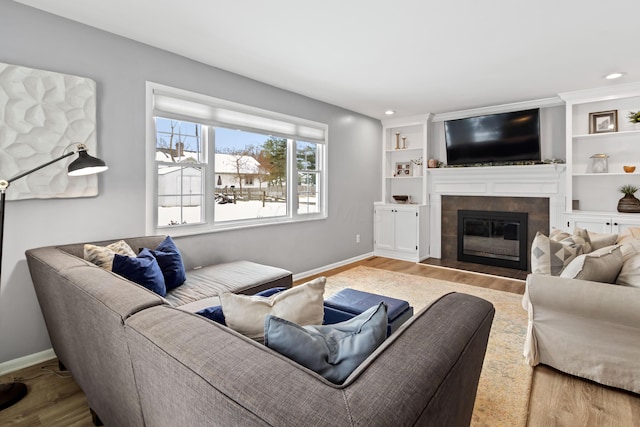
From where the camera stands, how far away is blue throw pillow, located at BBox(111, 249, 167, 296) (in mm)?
2072

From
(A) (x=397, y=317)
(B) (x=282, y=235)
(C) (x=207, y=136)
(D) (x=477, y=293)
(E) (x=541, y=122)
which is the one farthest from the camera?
(E) (x=541, y=122)

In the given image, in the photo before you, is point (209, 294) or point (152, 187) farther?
point (152, 187)

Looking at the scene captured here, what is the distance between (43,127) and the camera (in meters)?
2.36

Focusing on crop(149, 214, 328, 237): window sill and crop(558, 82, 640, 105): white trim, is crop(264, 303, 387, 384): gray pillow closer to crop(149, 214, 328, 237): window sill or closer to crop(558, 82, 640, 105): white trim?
crop(149, 214, 328, 237): window sill

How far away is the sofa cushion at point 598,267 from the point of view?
2.13 metres

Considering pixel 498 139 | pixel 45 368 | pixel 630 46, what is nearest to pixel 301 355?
pixel 45 368

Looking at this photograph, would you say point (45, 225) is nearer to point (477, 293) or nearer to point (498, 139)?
point (477, 293)

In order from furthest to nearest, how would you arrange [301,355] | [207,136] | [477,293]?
[477,293] < [207,136] < [301,355]

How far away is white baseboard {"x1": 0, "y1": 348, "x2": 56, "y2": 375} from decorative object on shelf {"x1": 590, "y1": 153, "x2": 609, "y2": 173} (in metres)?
6.01

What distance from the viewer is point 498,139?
502 centimetres

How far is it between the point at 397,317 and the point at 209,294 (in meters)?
1.34

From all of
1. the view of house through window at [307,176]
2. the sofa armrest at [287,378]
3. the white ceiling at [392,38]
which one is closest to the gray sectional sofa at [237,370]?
the sofa armrest at [287,378]

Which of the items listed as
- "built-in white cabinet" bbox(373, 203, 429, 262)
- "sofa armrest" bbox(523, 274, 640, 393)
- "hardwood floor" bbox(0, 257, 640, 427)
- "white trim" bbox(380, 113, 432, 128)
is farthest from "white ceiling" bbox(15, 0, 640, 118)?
"hardwood floor" bbox(0, 257, 640, 427)

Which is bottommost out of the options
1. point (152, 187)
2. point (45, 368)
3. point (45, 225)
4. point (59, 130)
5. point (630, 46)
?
point (45, 368)
